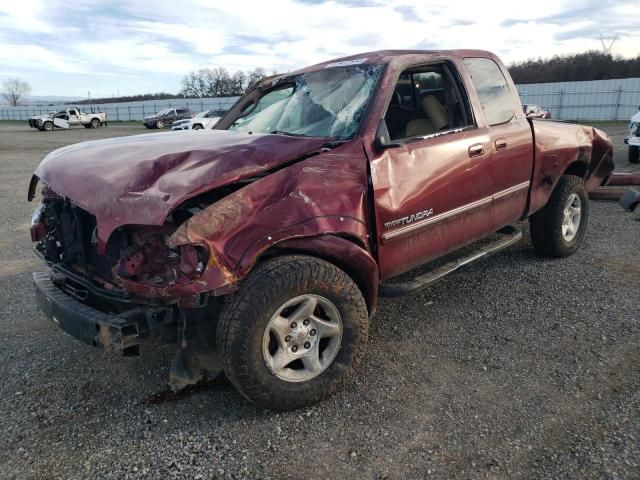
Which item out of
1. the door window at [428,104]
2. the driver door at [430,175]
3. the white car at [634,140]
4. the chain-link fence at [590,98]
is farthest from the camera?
the chain-link fence at [590,98]

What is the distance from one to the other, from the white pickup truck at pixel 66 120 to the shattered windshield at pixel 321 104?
38666 mm

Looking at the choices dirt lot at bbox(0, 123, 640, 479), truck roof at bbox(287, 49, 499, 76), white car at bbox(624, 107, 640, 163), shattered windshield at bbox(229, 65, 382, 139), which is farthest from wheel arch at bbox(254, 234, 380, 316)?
white car at bbox(624, 107, 640, 163)

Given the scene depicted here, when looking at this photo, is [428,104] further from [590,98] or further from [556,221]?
[590,98]

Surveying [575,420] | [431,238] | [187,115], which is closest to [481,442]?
[575,420]

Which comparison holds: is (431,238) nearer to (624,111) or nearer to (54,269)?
(54,269)

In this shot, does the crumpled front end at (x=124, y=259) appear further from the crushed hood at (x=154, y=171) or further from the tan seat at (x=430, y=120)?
the tan seat at (x=430, y=120)

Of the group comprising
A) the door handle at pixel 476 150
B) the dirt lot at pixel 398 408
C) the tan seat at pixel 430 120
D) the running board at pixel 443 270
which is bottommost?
the dirt lot at pixel 398 408

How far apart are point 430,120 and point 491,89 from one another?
27.0 inches

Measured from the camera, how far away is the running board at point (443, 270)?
3.40 metres

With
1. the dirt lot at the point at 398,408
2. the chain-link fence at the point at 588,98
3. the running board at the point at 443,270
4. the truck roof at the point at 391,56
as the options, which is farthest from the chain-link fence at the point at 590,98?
the dirt lot at the point at 398,408

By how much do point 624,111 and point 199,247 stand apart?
33798 millimetres

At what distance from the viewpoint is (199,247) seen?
8.16 feet

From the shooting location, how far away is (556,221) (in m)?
4.91

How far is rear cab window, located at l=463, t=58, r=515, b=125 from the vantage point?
4055 mm
